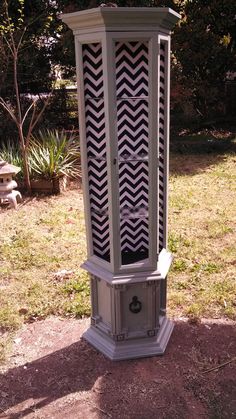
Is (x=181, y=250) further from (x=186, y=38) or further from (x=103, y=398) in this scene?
(x=186, y=38)

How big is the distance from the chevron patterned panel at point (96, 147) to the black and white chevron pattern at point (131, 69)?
139mm

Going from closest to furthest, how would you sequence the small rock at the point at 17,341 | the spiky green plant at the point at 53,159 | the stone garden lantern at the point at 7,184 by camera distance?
the small rock at the point at 17,341 < the stone garden lantern at the point at 7,184 < the spiky green plant at the point at 53,159

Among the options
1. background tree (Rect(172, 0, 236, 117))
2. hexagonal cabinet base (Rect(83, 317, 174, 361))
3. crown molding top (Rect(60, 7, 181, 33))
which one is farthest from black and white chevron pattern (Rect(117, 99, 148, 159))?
background tree (Rect(172, 0, 236, 117))

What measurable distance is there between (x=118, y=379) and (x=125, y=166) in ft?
5.91

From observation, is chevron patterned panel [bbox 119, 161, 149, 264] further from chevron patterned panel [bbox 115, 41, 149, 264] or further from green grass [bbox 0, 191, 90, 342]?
green grass [bbox 0, 191, 90, 342]

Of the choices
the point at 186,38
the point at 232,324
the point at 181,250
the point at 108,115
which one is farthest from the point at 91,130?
the point at 186,38

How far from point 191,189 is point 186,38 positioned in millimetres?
6409

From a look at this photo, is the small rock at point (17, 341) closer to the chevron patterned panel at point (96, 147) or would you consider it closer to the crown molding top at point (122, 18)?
the chevron patterned panel at point (96, 147)

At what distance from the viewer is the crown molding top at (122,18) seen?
2.52 m

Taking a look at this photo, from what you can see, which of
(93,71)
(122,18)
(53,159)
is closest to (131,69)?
(93,71)

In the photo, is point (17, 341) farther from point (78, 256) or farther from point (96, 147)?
point (96, 147)

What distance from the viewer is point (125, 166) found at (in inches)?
123

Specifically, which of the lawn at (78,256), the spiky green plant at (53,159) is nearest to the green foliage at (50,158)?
the spiky green plant at (53,159)

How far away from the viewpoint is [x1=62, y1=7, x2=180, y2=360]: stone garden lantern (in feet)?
8.95
